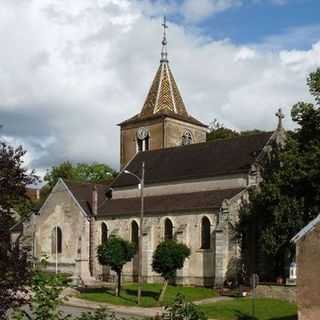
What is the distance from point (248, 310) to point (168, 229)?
1751cm

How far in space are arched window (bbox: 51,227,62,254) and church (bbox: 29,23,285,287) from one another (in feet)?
0.30

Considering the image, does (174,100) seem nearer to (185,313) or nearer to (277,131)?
(277,131)

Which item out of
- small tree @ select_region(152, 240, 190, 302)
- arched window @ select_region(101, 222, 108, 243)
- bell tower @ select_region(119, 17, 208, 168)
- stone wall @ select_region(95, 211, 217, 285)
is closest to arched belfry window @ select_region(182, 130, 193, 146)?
bell tower @ select_region(119, 17, 208, 168)

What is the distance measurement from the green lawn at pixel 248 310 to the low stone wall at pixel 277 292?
52 centimetres

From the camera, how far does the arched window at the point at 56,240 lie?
58.8 m

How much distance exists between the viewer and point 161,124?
6781cm

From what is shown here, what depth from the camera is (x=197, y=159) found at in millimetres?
54875

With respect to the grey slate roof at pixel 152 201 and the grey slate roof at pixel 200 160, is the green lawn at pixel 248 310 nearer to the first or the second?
the grey slate roof at pixel 152 201

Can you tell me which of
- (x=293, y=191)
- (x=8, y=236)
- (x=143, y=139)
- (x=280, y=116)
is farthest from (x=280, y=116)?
(x=8, y=236)

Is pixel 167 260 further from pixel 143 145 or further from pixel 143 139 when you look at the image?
pixel 143 139

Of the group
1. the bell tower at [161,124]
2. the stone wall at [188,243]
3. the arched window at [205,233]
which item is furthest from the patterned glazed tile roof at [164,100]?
the arched window at [205,233]

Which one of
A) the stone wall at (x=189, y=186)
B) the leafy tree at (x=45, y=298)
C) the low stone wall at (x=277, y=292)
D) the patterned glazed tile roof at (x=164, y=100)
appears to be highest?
the patterned glazed tile roof at (x=164, y=100)

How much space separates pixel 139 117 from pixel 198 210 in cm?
2518

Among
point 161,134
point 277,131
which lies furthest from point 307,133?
Answer: point 161,134
